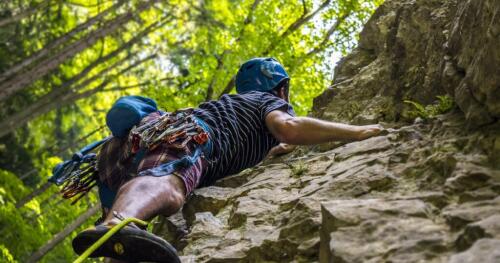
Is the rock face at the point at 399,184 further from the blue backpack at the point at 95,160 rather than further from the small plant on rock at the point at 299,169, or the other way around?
the blue backpack at the point at 95,160

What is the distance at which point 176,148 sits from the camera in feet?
12.4

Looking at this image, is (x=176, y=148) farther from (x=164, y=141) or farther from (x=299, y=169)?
(x=299, y=169)

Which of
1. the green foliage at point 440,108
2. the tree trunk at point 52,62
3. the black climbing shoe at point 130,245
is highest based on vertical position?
the tree trunk at point 52,62

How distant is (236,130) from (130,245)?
1702mm

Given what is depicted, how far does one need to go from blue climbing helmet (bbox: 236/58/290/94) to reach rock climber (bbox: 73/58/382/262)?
0.01 meters

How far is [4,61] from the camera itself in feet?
39.6

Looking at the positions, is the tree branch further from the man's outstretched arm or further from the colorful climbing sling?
the man's outstretched arm

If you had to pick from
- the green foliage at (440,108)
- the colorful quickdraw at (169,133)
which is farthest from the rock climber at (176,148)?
the green foliage at (440,108)

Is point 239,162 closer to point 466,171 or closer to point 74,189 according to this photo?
point 74,189

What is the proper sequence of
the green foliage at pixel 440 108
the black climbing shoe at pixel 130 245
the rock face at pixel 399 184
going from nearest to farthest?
the rock face at pixel 399 184 < the black climbing shoe at pixel 130 245 < the green foliage at pixel 440 108

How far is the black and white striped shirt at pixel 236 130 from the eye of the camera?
432 cm

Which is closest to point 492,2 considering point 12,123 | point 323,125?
point 323,125

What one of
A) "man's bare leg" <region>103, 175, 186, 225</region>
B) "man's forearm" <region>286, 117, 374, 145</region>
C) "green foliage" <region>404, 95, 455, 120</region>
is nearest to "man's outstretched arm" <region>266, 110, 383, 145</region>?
"man's forearm" <region>286, 117, 374, 145</region>

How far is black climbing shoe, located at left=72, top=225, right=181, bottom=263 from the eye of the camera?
286 cm
